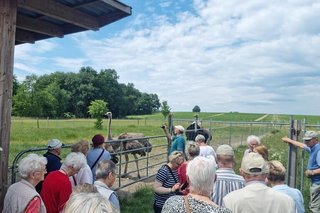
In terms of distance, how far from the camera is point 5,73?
148 inches

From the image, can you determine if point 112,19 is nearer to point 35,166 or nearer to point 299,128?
point 35,166

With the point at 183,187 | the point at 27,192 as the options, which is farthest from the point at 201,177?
the point at 183,187

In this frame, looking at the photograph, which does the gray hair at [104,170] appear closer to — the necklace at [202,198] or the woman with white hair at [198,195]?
the woman with white hair at [198,195]

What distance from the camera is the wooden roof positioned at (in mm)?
4457

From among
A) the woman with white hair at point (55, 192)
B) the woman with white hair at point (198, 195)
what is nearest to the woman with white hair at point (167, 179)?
the woman with white hair at point (55, 192)

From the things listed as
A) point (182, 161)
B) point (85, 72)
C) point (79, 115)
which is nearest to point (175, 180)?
point (182, 161)

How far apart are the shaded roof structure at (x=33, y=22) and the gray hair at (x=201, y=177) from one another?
229 centimetres

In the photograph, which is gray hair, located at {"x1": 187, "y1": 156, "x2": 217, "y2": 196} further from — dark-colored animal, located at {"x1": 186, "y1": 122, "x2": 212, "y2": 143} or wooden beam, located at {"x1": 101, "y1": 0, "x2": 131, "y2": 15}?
dark-colored animal, located at {"x1": 186, "y1": 122, "x2": 212, "y2": 143}

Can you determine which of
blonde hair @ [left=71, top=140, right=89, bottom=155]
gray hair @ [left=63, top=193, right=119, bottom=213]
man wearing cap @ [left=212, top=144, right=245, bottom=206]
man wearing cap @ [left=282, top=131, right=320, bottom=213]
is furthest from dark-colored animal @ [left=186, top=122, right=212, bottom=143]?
gray hair @ [left=63, top=193, right=119, bottom=213]

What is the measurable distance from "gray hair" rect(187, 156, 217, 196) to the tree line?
6264 cm

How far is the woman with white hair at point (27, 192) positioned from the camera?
9.65 feet

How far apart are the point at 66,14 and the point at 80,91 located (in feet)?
247

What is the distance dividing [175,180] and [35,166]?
1737 millimetres

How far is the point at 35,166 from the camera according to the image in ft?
10.3
